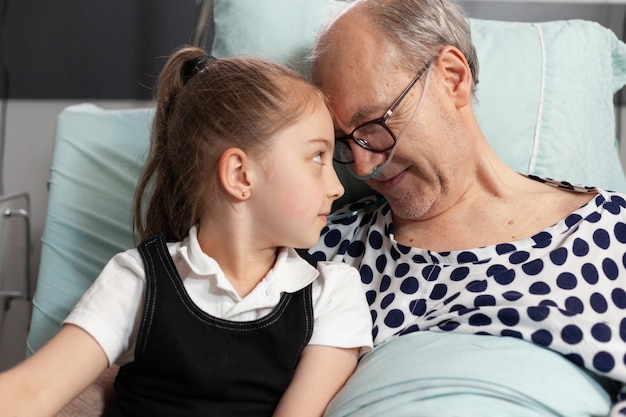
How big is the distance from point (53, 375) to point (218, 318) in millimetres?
256

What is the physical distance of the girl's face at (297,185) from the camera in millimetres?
1202

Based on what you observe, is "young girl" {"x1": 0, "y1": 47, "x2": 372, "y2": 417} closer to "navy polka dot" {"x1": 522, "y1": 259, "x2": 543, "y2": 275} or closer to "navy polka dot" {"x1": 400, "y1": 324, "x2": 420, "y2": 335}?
"navy polka dot" {"x1": 400, "y1": 324, "x2": 420, "y2": 335}

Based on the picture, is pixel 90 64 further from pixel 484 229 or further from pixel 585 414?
pixel 585 414

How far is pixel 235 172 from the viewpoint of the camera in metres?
1.22

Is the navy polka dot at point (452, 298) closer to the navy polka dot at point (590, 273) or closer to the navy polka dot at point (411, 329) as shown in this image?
the navy polka dot at point (411, 329)

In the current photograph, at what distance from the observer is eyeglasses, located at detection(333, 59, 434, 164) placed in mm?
1365

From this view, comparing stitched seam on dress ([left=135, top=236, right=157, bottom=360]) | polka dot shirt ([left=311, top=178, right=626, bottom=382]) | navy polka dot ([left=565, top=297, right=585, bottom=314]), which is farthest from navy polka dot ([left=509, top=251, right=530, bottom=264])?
stitched seam on dress ([left=135, top=236, right=157, bottom=360])

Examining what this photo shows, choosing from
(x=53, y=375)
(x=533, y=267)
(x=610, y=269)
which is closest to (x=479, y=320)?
(x=533, y=267)

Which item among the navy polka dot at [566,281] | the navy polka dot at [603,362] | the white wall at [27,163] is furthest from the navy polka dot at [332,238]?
the white wall at [27,163]

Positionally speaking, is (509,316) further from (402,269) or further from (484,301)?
(402,269)

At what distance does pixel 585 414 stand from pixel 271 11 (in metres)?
1.06

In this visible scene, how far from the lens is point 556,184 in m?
1.49

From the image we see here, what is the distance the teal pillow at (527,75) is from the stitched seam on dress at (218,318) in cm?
51

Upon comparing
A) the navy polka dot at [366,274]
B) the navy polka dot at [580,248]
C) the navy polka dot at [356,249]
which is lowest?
the navy polka dot at [366,274]
